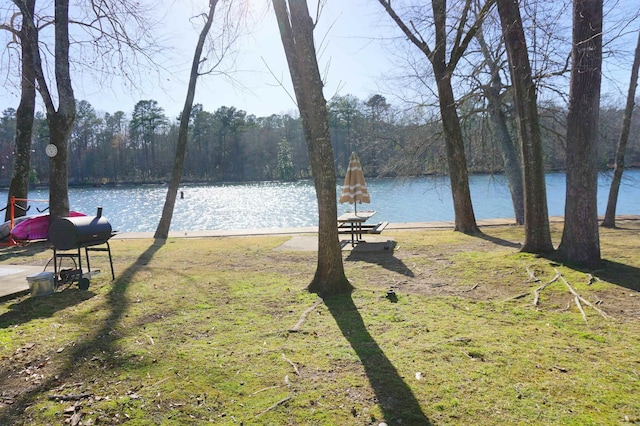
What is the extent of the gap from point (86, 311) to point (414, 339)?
3538mm

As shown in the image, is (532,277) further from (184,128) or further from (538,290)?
(184,128)

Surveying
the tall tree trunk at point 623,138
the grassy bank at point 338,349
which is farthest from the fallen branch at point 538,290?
the tall tree trunk at point 623,138

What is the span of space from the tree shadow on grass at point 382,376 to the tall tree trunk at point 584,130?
3.35 meters

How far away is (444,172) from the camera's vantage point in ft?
42.1

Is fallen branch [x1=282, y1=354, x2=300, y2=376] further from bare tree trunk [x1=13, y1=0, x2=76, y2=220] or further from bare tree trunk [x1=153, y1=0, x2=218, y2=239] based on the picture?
bare tree trunk [x1=153, y1=0, x2=218, y2=239]

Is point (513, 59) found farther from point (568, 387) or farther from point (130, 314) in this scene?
point (130, 314)

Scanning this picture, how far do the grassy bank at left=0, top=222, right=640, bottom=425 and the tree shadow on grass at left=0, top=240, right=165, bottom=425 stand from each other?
0.02m

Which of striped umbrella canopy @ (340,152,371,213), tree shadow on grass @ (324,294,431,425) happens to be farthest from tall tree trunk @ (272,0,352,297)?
striped umbrella canopy @ (340,152,371,213)

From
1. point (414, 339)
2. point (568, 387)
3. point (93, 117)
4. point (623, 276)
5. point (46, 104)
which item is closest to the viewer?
point (568, 387)

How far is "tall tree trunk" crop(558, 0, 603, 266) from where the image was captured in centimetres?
558

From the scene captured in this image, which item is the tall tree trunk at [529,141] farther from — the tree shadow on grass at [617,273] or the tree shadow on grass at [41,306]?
the tree shadow on grass at [41,306]

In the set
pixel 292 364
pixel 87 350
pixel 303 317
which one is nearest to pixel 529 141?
pixel 303 317

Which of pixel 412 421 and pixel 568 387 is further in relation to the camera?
pixel 568 387

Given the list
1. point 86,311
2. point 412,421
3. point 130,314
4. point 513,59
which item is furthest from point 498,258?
point 86,311
